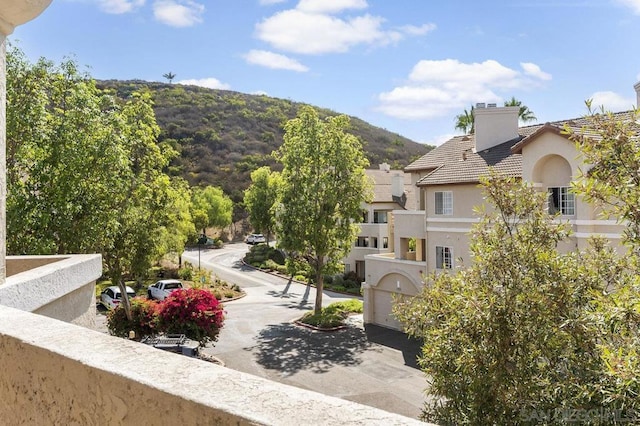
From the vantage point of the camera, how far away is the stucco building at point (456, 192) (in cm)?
1962

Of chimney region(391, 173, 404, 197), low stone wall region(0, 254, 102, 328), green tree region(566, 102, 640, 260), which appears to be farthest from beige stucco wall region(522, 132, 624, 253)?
chimney region(391, 173, 404, 197)

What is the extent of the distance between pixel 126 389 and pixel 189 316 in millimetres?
17595

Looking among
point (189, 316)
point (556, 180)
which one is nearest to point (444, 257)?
point (556, 180)

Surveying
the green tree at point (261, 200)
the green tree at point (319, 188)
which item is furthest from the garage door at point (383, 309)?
the green tree at point (261, 200)

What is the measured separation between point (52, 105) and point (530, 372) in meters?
15.6

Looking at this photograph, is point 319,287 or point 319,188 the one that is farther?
point 319,287

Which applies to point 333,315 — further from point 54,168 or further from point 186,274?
point 54,168

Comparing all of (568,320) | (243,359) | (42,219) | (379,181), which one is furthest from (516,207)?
(379,181)

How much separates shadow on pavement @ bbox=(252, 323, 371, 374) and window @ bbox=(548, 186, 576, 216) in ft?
34.0

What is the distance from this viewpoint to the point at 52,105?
1552 cm

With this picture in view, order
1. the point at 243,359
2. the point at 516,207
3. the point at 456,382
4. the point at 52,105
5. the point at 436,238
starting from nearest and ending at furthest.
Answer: the point at 456,382 → the point at 516,207 → the point at 52,105 → the point at 243,359 → the point at 436,238

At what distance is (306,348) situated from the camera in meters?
23.6

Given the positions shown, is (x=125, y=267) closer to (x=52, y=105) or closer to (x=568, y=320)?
(x=52, y=105)

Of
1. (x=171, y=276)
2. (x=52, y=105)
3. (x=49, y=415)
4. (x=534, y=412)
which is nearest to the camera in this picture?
(x=49, y=415)
